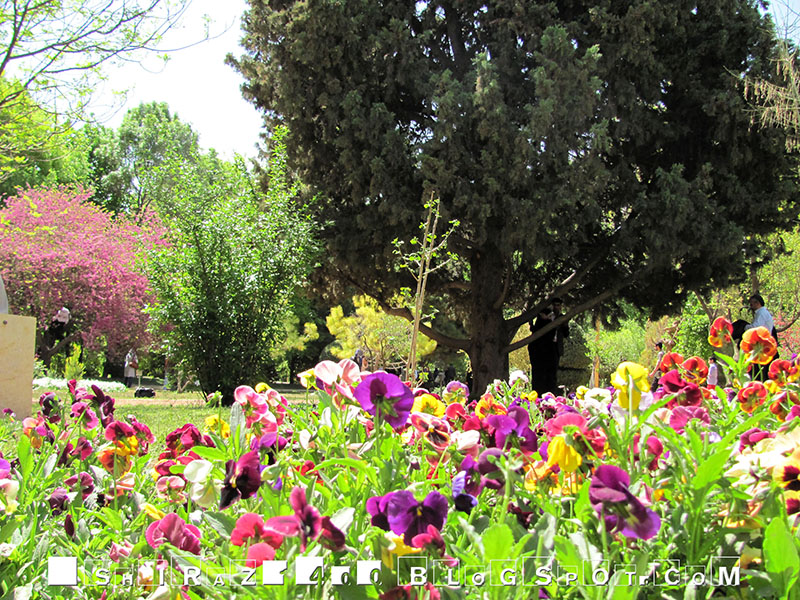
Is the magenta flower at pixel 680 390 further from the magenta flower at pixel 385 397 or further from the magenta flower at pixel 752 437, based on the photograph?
the magenta flower at pixel 385 397

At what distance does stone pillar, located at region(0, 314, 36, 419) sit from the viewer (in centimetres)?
674

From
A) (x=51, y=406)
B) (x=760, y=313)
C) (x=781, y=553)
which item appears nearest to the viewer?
(x=781, y=553)

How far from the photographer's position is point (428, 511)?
723mm

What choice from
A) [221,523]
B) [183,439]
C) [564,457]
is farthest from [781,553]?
[183,439]

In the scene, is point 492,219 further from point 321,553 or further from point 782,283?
point 782,283

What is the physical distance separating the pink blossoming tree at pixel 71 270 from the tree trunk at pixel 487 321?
32.3 feet

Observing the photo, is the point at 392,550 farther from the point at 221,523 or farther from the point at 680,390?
the point at 680,390

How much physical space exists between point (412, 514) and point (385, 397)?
27 centimetres

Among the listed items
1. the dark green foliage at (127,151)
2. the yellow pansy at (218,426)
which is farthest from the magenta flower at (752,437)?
the dark green foliage at (127,151)

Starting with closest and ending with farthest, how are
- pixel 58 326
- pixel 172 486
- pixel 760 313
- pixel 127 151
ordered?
pixel 172 486 < pixel 760 313 < pixel 58 326 < pixel 127 151

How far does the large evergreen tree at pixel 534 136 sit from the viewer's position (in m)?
9.83

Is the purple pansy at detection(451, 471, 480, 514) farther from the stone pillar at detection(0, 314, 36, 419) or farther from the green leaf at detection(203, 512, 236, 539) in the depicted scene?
the stone pillar at detection(0, 314, 36, 419)

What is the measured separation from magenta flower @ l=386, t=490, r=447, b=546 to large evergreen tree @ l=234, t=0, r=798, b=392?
922 cm

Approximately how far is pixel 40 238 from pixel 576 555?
20.8 m
